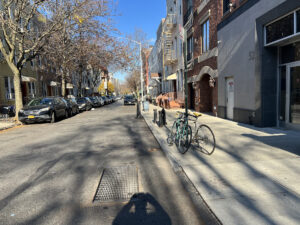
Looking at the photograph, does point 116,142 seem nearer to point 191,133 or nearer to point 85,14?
point 191,133

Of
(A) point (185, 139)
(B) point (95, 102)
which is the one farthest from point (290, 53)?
(B) point (95, 102)

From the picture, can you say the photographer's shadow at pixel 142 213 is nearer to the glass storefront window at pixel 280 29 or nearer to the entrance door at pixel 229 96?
the glass storefront window at pixel 280 29

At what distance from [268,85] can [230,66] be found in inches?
107

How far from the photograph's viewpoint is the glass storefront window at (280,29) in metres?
6.81

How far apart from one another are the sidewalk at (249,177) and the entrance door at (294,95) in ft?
4.43

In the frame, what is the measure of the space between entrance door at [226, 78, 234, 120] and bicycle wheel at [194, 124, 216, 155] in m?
6.31

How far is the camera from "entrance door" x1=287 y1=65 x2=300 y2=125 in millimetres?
7230

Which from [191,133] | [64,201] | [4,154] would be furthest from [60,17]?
[64,201]

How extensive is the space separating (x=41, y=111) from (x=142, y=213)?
36.1 feet

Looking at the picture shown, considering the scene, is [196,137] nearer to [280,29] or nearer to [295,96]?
[295,96]

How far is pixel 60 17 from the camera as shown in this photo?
13008 mm

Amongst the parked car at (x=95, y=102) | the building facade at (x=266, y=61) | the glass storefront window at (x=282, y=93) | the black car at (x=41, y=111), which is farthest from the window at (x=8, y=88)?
the glass storefront window at (x=282, y=93)

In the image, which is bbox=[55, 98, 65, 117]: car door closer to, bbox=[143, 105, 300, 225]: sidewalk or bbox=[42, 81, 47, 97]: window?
bbox=[143, 105, 300, 225]: sidewalk

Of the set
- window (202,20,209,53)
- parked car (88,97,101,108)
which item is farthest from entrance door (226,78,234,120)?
parked car (88,97,101,108)
